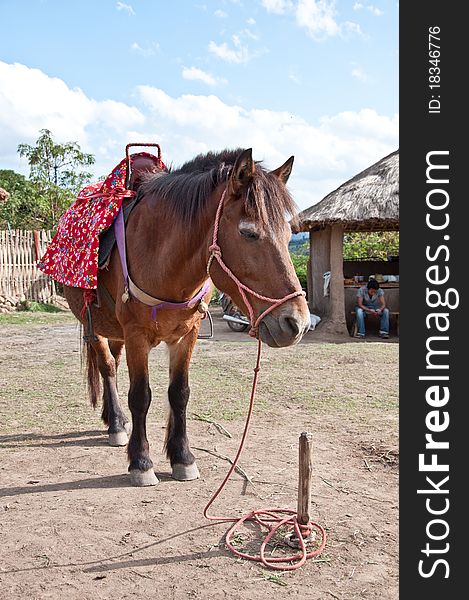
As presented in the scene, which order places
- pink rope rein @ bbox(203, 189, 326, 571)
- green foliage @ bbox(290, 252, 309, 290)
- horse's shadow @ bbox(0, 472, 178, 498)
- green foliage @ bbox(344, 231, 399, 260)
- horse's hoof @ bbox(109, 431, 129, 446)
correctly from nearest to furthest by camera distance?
pink rope rein @ bbox(203, 189, 326, 571) < horse's shadow @ bbox(0, 472, 178, 498) < horse's hoof @ bbox(109, 431, 129, 446) < green foliage @ bbox(290, 252, 309, 290) < green foliage @ bbox(344, 231, 399, 260)

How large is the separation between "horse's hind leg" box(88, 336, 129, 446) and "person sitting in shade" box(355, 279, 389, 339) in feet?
22.9

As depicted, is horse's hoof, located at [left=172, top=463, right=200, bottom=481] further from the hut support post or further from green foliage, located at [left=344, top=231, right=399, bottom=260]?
green foliage, located at [left=344, top=231, right=399, bottom=260]

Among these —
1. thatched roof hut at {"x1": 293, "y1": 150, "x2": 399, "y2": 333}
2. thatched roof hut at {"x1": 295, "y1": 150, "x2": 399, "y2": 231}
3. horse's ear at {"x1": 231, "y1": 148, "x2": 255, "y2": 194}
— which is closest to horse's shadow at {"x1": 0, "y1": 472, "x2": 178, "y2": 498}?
horse's ear at {"x1": 231, "y1": 148, "x2": 255, "y2": 194}

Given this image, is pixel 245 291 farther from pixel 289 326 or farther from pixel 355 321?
pixel 355 321

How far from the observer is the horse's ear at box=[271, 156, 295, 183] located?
2938mm

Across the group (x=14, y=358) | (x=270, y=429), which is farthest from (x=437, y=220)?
(x=14, y=358)

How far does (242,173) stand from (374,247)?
1485 cm

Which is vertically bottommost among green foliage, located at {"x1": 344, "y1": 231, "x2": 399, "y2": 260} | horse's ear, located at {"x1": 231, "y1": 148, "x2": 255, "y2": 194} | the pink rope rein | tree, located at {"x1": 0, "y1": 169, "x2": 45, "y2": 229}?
the pink rope rein

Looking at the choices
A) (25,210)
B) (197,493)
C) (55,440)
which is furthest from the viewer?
(25,210)

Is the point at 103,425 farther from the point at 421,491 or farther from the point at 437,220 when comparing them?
the point at 437,220

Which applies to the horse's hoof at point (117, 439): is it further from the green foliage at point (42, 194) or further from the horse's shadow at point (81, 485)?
the green foliage at point (42, 194)

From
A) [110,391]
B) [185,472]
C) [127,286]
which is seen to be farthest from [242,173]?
[110,391]

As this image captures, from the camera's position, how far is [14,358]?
7844mm

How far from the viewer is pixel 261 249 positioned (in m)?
2.60
